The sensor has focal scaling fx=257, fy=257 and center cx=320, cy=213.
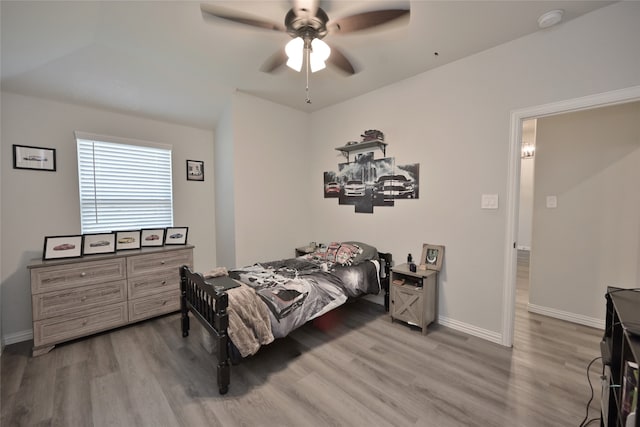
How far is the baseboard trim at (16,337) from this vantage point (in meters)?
2.45

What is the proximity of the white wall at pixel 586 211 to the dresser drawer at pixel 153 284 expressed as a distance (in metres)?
4.32

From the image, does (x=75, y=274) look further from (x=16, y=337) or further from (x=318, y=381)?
(x=318, y=381)

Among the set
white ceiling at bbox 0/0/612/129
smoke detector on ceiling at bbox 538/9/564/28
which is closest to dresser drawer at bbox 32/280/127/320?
white ceiling at bbox 0/0/612/129

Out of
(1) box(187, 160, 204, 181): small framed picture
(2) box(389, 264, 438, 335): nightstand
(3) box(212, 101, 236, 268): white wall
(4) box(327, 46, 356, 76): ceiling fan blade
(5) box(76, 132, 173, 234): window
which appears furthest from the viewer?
(1) box(187, 160, 204, 181): small framed picture

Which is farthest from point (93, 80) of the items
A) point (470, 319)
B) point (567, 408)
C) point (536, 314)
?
point (536, 314)

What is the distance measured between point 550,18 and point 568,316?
2.97 m

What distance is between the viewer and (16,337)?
2510mm

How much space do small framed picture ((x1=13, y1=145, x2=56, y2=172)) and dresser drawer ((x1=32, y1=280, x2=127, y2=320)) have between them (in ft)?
4.21

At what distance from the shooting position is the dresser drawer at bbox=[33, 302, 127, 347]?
230 cm

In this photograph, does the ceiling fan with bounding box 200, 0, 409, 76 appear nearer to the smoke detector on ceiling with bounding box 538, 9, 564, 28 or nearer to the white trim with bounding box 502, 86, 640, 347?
the smoke detector on ceiling with bounding box 538, 9, 564, 28

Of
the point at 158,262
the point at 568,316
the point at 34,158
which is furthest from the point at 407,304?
the point at 34,158

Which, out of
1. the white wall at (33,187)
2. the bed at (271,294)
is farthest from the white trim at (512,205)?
the white wall at (33,187)

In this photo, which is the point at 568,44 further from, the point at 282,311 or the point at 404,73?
the point at 282,311

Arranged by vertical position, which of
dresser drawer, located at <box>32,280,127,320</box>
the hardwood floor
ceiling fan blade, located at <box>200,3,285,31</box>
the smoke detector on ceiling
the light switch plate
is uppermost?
the smoke detector on ceiling
